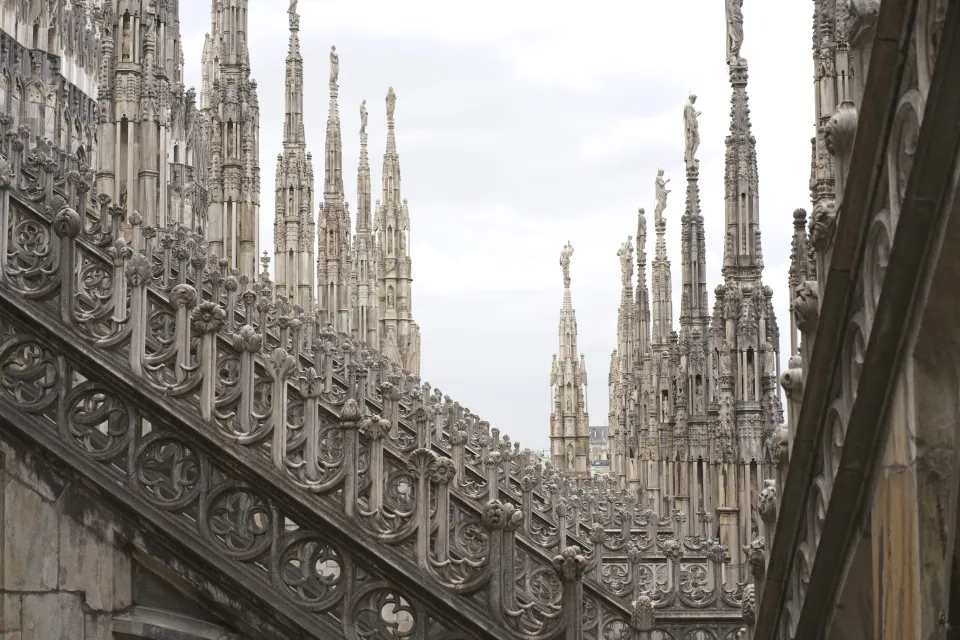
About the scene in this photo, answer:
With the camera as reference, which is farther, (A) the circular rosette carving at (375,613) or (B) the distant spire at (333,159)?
(B) the distant spire at (333,159)

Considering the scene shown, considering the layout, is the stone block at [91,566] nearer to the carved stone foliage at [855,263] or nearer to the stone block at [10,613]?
the stone block at [10,613]

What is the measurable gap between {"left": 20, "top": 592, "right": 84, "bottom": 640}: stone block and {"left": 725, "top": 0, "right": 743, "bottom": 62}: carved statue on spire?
47.4ft

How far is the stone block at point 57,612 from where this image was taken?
22.1ft

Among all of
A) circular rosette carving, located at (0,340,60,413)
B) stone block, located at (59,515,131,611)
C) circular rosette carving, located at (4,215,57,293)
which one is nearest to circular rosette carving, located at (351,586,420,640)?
stone block, located at (59,515,131,611)

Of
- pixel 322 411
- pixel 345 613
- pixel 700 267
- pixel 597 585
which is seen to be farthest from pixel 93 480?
pixel 700 267

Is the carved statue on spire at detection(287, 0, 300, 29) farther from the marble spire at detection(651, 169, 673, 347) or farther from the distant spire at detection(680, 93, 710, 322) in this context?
the distant spire at detection(680, 93, 710, 322)

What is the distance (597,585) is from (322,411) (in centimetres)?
312

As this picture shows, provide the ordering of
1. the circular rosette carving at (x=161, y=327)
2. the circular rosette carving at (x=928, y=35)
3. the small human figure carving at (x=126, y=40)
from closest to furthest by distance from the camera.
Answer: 1. the circular rosette carving at (x=928, y=35)
2. the circular rosette carving at (x=161, y=327)
3. the small human figure carving at (x=126, y=40)

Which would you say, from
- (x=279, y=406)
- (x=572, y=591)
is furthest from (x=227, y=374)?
(x=572, y=591)

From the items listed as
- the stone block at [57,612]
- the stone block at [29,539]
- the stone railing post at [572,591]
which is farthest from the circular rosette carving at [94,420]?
the stone railing post at [572,591]

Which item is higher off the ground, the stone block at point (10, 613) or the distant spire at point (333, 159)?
the distant spire at point (333, 159)

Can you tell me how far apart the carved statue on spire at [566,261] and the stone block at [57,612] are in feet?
167

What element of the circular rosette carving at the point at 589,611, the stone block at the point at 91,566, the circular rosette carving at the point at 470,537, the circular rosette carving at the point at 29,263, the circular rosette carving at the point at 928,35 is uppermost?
the circular rosette carving at the point at 928,35

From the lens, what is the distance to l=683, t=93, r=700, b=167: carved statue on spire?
2597 centimetres
